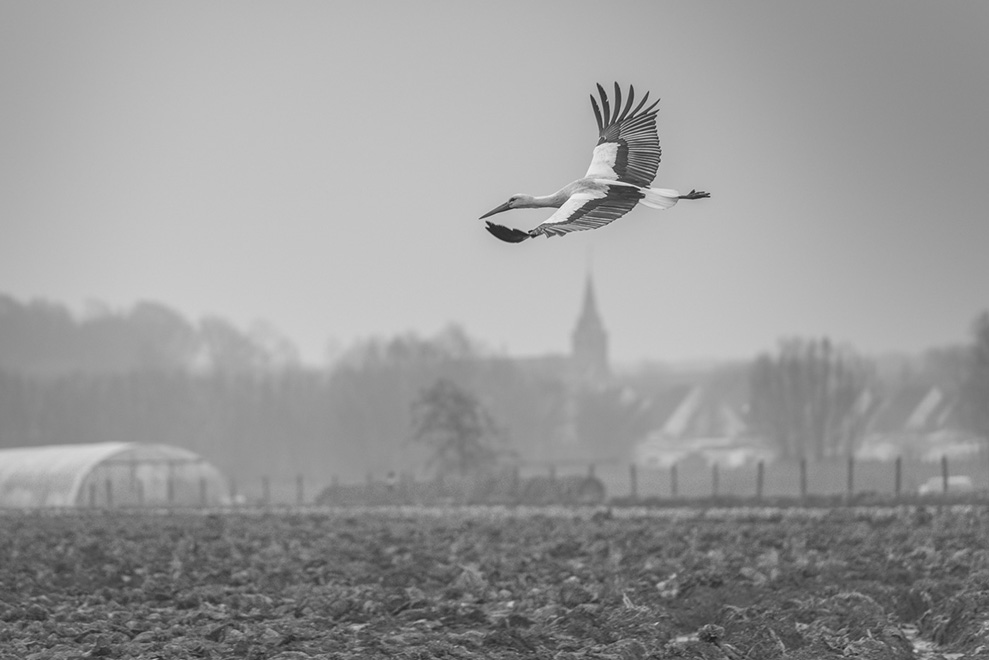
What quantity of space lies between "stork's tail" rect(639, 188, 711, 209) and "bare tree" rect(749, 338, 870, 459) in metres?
82.6

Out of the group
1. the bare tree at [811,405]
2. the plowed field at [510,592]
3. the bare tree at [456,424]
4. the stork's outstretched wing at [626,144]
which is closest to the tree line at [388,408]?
the bare tree at [811,405]

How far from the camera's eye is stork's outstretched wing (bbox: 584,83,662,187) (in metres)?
13.2

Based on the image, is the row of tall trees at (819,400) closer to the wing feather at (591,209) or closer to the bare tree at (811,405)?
the bare tree at (811,405)

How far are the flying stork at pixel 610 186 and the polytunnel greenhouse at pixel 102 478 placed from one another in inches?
1635

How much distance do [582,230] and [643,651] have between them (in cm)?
353

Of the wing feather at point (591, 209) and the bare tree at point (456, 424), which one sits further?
the bare tree at point (456, 424)

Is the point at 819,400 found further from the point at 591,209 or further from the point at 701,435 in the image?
the point at 591,209

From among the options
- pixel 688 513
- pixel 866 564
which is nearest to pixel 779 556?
pixel 866 564

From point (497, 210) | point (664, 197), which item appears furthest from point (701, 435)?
point (497, 210)

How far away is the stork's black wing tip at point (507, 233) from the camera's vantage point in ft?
36.6

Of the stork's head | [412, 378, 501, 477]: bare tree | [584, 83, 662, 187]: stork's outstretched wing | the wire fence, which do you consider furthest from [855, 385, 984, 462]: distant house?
the stork's head

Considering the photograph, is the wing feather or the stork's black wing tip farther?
the wing feather

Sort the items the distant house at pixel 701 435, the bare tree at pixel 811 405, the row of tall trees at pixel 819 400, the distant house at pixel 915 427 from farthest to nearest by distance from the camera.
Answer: the distant house at pixel 701 435, the distant house at pixel 915 427, the bare tree at pixel 811 405, the row of tall trees at pixel 819 400

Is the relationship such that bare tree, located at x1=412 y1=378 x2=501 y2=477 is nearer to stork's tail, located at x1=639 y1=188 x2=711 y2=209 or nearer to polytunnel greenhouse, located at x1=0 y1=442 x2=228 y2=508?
polytunnel greenhouse, located at x1=0 y1=442 x2=228 y2=508
